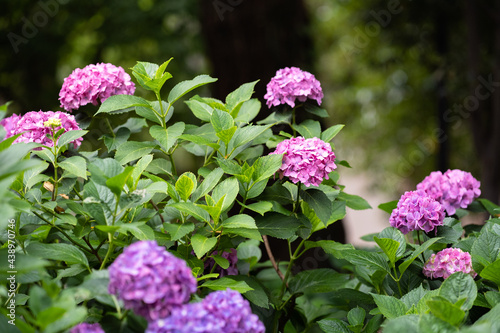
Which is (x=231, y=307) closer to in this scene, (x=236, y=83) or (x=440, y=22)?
(x=236, y=83)

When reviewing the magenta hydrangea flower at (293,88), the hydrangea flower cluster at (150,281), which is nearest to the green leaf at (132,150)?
the magenta hydrangea flower at (293,88)

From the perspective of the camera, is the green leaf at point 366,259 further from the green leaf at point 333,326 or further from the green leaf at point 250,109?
the green leaf at point 250,109

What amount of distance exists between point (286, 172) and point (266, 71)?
117 inches

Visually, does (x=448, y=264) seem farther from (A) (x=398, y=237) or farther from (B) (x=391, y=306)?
(B) (x=391, y=306)

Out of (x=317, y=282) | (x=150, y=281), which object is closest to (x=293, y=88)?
(x=317, y=282)

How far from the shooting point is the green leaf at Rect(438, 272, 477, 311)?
4.43ft

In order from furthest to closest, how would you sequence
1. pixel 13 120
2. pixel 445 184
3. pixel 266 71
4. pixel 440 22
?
pixel 440 22, pixel 266 71, pixel 445 184, pixel 13 120

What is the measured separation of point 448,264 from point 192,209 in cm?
84

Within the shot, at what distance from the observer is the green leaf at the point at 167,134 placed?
67.2 inches

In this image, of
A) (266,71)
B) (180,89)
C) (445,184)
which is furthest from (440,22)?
(180,89)

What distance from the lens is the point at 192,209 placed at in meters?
1.49

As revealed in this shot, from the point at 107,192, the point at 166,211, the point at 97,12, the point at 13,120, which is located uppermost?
the point at 97,12

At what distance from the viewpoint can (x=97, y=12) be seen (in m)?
9.97

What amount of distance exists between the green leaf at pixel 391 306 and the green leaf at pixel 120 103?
95 centimetres
